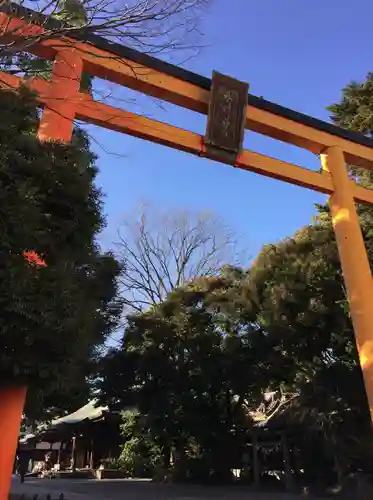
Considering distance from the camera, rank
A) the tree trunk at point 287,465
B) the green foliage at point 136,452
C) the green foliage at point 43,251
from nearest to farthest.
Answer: the green foliage at point 43,251, the tree trunk at point 287,465, the green foliage at point 136,452

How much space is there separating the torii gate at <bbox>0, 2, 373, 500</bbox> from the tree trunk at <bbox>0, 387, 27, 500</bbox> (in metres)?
3.18

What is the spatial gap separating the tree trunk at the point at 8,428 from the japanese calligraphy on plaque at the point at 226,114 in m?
5.11

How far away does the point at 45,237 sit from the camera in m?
4.38

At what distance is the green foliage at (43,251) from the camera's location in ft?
13.3

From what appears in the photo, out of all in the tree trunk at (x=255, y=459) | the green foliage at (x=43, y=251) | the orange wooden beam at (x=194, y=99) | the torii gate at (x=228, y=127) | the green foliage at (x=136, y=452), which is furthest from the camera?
the green foliage at (x=136, y=452)

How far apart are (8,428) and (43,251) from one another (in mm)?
1955

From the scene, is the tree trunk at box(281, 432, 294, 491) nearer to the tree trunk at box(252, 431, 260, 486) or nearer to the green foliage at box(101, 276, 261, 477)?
the tree trunk at box(252, 431, 260, 486)

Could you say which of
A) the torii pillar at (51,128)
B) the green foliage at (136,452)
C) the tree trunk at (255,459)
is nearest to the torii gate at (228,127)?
the torii pillar at (51,128)

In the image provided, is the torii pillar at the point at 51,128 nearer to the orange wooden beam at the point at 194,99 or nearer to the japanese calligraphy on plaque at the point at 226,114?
the orange wooden beam at the point at 194,99

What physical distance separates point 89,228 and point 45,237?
0.53m

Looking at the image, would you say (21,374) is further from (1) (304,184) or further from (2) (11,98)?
(1) (304,184)

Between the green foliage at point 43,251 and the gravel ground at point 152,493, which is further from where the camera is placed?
the gravel ground at point 152,493

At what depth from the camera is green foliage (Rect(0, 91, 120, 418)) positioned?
13.3ft

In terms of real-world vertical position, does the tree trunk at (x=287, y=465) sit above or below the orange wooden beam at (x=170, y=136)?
below
